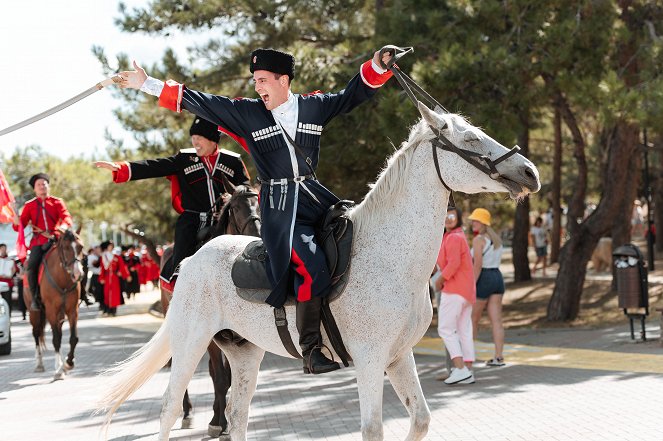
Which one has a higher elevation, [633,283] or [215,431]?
[633,283]

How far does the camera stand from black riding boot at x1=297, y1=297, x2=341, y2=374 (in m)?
5.65

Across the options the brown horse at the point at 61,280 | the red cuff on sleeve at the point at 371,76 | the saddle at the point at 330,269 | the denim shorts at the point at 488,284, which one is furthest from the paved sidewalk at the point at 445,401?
the red cuff on sleeve at the point at 371,76

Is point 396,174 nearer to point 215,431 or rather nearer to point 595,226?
point 215,431

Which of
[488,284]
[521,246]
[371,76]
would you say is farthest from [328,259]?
[521,246]

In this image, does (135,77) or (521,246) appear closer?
(135,77)

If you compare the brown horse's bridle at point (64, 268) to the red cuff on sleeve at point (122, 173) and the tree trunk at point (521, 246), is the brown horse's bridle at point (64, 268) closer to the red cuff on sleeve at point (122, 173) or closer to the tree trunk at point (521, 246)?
the red cuff on sleeve at point (122, 173)

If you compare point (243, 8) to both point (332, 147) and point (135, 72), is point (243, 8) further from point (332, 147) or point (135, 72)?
point (135, 72)

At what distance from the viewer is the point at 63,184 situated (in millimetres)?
45125

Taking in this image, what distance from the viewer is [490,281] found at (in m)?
13.3

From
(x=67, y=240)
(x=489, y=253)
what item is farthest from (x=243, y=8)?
(x=489, y=253)

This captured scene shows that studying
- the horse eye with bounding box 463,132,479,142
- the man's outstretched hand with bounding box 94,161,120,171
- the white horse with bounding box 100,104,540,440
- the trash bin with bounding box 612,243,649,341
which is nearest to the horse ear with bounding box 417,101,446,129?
the white horse with bounding box 100,104,540,440

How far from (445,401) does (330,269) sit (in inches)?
200

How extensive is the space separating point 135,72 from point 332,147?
1263cm

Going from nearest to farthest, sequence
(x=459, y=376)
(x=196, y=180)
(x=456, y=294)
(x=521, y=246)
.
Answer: (x=196, y=180), (x=459, y=376), (x=456, y=294), (x=521, y=246)
